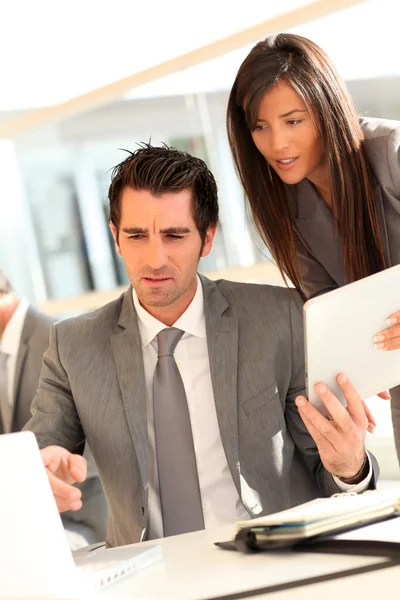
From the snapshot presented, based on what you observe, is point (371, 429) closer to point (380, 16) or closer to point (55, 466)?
point (55, 466)

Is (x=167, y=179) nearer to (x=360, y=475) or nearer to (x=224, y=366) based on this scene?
(x=224, y=366)

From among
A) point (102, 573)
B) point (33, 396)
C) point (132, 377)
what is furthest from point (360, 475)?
point (33, 396)

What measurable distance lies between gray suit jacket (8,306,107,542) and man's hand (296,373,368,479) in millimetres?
1215

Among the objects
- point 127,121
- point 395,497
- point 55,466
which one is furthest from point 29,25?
point 395,497

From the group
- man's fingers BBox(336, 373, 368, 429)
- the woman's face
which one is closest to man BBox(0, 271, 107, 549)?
the woman's face

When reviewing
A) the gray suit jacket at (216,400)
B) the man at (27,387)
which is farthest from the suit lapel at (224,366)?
the man at (27,387)

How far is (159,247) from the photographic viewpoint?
2131 mm

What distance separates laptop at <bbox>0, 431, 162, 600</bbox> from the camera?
4.15 ft

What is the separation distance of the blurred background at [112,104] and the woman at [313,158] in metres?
1.12

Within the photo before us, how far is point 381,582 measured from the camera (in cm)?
121

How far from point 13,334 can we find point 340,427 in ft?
4.73

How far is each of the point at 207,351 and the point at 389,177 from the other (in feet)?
1.98

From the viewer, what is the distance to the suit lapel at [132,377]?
2.03 m

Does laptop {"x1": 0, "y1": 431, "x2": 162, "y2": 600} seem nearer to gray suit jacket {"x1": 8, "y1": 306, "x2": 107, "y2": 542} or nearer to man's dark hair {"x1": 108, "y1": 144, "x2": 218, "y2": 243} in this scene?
man's dark hair {"x1": 108, "y1": 144, "x2": 218, "y2": 243}
